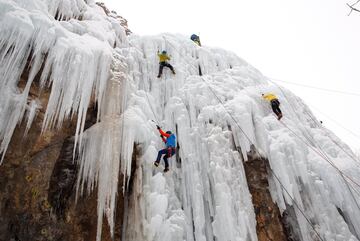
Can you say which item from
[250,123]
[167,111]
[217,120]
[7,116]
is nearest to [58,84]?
[7,116]

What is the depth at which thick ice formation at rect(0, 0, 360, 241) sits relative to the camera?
6.20m

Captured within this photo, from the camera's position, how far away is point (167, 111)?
8.20m

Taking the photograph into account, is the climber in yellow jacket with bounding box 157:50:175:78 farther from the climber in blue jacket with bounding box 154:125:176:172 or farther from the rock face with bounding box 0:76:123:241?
the rock face with bounding box 0:76:123:241

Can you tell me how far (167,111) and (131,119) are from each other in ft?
4.79

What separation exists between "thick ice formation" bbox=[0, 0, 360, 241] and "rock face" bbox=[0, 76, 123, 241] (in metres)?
0.26

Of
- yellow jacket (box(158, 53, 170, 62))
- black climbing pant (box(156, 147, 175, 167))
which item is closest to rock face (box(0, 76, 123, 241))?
black climbing pant (box(156, 147, 175, 167))

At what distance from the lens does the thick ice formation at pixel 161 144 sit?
6.20 m

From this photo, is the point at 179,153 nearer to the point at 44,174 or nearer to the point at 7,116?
the point at 44,174

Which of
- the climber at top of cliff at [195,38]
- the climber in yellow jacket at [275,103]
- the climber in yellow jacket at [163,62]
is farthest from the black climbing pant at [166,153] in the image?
the climber at top of cliff at [195,38]

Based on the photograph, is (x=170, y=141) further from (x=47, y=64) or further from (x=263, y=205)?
(x=47, y=64)

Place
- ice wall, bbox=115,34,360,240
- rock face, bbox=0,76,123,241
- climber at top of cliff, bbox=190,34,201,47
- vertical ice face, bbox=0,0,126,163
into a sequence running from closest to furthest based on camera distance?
rock face, bbox=0,76,123,241 → vertical ice face, bbox=0,0,126,163 → ice wall, bbox=115,34,360,240 → climber at top of cliff, bbox=190,34,201,47

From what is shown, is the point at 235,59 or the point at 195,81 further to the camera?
the point at 235,59

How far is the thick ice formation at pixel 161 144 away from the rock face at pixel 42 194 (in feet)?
0.86

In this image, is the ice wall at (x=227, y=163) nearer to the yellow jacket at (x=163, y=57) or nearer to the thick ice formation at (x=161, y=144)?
the thick ice formation at (x=161, y=144)
